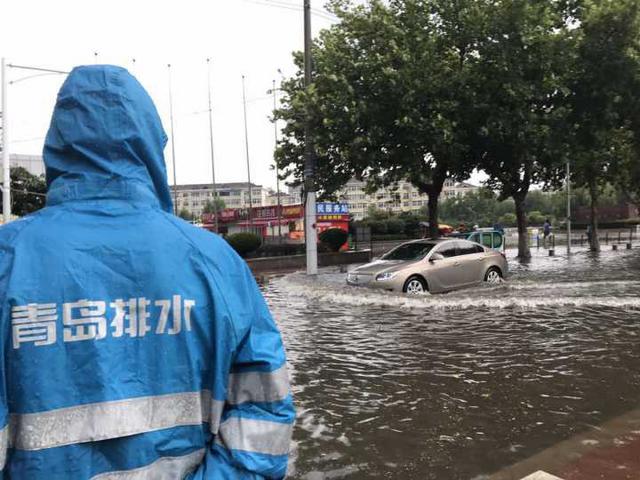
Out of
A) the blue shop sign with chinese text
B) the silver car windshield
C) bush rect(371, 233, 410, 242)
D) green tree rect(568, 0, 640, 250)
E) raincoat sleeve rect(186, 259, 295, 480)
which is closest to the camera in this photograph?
raincoat sleeve rect(186, 259, 295, 480)

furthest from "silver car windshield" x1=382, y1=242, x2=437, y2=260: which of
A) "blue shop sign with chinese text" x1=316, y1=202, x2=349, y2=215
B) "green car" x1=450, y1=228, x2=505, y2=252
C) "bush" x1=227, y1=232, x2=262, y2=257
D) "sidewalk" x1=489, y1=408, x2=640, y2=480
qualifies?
"blue shop sign with chinese text" x1=316, y1=202, x2=349, y2=215

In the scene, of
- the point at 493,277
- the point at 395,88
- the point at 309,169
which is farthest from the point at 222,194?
the point at 493,277

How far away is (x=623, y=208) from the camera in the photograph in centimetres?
7931

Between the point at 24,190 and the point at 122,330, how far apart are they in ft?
159

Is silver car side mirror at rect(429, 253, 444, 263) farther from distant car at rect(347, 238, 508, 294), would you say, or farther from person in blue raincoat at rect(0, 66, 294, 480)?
person in blue raincoat at rect(0, 66, 294, 480)

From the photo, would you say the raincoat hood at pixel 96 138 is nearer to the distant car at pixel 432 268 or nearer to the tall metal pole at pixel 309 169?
the distant car at pixel 432 268

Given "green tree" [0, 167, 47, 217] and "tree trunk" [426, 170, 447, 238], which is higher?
"green tree" [0, 167, 47, 217]

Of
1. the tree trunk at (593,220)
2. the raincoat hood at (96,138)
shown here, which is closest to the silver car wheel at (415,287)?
the raincoat hood at (96,138)

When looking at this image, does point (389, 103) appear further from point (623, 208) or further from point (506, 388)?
point (623, 208)

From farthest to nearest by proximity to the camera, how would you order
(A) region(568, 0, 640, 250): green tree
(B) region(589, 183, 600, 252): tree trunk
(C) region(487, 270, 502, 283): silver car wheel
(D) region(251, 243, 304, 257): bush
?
(B) region(589, 183, 600, 252): tree trunk, (D) region(251, 243, 304, 257): bush, (A) region(568, 0, 640, 250): green tree, (C) region(487, 270, 502, 283): silver car wheel

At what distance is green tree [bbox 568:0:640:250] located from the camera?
17.9 meters

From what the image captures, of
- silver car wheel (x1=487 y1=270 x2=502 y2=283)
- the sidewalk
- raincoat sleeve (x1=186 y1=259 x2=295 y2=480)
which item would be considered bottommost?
the sidewalk

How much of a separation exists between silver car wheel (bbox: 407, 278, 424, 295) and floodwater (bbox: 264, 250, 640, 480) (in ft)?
2.01

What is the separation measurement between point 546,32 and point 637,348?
12982 mm
